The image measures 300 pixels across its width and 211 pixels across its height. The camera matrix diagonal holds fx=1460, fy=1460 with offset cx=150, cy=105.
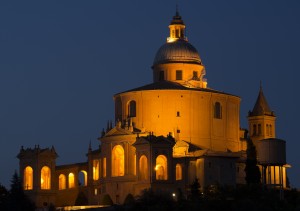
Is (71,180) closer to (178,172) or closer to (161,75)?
(161,75)

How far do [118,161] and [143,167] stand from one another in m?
3.75

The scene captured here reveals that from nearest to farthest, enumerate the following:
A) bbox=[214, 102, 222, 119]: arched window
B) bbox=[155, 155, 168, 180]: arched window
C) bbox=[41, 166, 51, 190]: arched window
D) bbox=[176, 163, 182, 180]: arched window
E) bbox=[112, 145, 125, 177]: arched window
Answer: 1. bbox=[155, 155, 168, 180]: arched window
2. bbox=[176, 163, 182, 180]: arched window
3. bbox=[112, 145, 125, 177]: arched window
4. bbox=[41, 166, 51, 190]: arched window
5. bbox=[214, 102, 222, 119]: arched window

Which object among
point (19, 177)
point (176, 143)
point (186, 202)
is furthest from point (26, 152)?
point (186, 202)

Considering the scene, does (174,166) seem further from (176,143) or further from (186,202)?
(186,202)

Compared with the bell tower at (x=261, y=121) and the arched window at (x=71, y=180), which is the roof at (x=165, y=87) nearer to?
the bell tower at (x=261, y=121)

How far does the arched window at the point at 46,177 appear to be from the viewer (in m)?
127

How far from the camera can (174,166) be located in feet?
396

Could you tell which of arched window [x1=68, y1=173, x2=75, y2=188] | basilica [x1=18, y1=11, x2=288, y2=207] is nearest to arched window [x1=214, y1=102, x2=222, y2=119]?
basilica [x1=18, y1=11, x2=288, y2=207]

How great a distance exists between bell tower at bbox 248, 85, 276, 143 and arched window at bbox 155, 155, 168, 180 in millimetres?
12791

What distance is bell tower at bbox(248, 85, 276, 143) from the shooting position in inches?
5157

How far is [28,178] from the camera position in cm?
Result: 12706

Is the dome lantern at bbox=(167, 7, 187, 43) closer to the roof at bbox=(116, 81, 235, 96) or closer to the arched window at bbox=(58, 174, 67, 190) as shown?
the roof at bbox=(116, 81, 235, 96)

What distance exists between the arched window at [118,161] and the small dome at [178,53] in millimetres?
10876

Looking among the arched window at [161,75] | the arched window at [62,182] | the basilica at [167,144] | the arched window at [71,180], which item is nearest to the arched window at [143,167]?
the basilica at [167,144]
